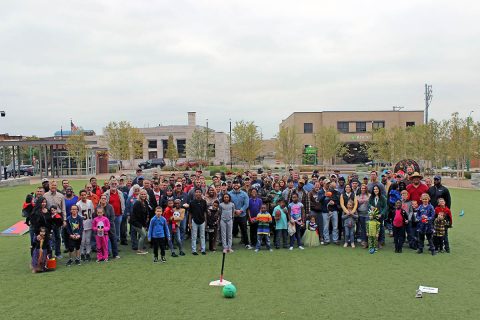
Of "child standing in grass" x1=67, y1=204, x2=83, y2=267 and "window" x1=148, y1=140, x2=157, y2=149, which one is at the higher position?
"window" x1=148, y1=140, x2=157, y2=149

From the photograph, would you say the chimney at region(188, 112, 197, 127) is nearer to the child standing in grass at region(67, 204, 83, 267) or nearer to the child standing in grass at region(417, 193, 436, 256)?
the child standing in grass at region(67, 204, 83, 267)

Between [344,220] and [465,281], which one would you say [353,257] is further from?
[465,281]

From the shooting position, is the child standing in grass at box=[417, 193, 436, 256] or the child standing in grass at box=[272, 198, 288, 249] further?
the child standing in grass at box=[272, 198, 288, 249]

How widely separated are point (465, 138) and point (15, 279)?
31.1 meters

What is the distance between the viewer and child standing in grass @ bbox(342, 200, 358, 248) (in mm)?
10516

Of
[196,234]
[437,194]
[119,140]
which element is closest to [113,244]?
[196,234]

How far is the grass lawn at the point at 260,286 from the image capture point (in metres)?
6.39

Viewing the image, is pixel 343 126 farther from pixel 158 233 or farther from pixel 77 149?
pixel 158 233

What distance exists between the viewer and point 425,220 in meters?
9.84

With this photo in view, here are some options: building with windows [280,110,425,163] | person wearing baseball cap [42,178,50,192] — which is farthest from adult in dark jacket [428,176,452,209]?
building with windows [280,110,425,163]

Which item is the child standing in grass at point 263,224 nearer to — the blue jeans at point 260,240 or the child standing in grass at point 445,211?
the blue jeans at point 260,240

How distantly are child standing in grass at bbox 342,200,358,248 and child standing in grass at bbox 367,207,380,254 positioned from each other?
430 millimetres

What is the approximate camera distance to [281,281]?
7.87 m

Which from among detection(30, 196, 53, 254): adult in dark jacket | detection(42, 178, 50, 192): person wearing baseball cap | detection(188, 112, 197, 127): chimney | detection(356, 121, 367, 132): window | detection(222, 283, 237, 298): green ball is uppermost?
detection(188, 112, 197, 127): chimney
